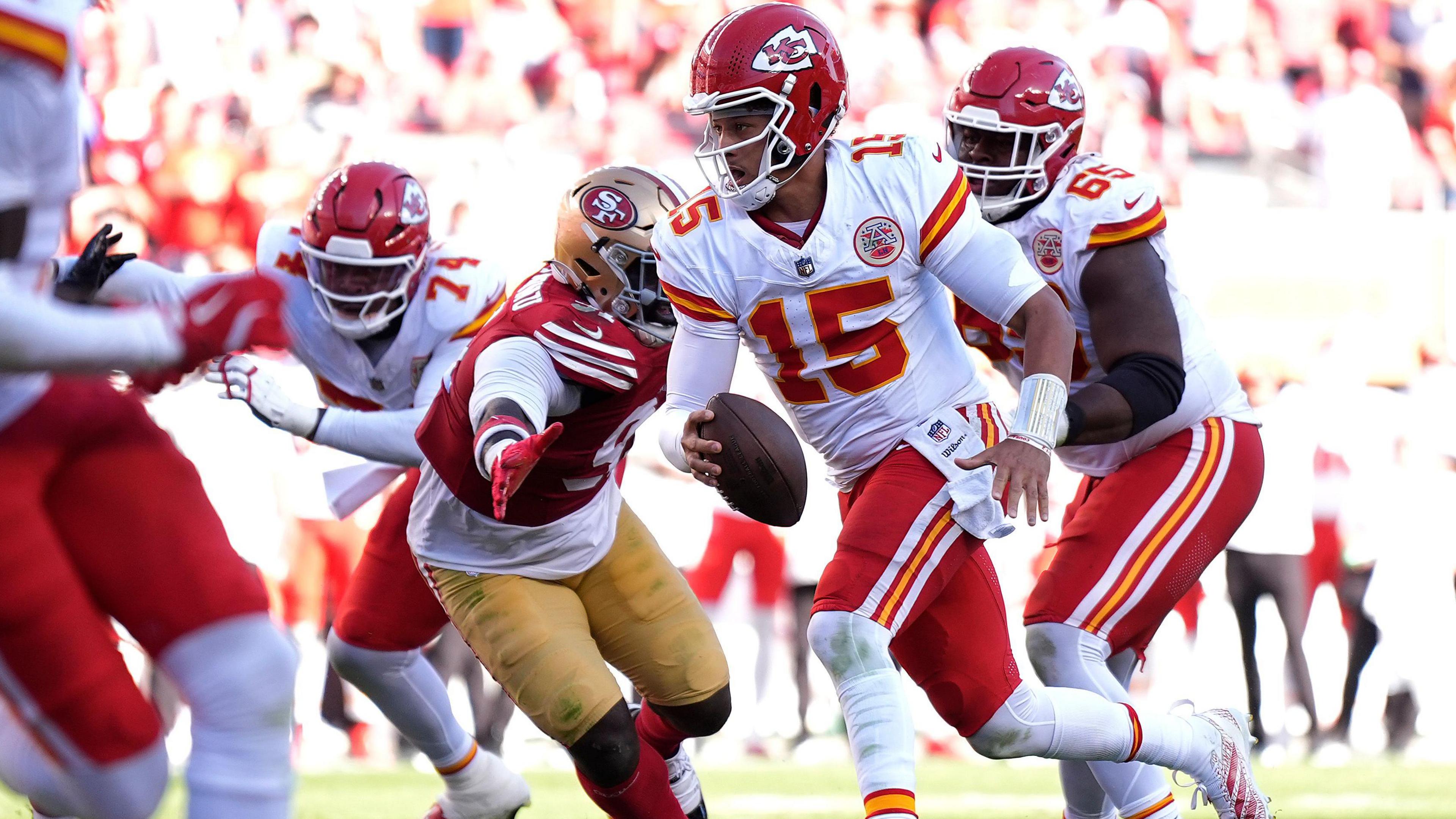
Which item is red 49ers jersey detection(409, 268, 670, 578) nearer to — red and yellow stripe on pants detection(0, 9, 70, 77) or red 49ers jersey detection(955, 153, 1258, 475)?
red 49ers jersey detection(955, 153, 1258, 475)

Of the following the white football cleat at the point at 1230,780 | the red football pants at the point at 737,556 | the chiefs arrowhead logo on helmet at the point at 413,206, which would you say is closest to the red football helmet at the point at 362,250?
the chiefs arrowhead logo on helmet at the point at 413,206

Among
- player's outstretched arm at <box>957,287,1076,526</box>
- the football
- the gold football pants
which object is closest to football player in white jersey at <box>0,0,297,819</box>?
the football

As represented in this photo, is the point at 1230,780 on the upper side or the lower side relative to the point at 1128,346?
lower

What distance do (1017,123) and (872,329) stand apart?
2.50 ft

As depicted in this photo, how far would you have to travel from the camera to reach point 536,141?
31.4 feet

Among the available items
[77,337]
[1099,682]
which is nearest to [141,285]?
[77,337]

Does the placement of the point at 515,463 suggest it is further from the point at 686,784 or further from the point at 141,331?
the point at 686,784

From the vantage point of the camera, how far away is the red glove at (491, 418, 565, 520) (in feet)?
9.79

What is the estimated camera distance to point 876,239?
3232 millimetres

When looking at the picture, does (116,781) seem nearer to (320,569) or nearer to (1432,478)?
(320,569)

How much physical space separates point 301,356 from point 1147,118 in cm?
739

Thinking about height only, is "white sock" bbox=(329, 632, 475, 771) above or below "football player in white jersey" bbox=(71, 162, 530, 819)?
below

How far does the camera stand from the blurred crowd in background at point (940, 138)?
7348 millimetres

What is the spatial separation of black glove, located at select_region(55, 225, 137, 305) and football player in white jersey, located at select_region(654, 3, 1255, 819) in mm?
1158
